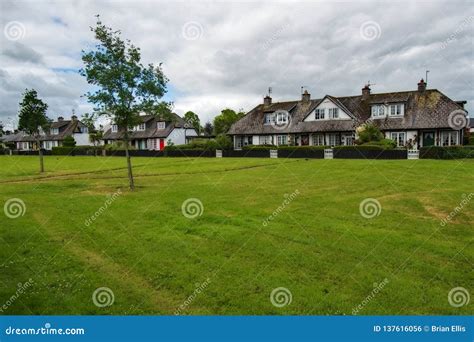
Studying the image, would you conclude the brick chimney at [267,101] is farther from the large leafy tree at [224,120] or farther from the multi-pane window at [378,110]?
the large leafy tree at [224,120]

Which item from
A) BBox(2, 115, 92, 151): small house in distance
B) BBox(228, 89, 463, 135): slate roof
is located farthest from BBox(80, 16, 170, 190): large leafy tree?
BBox(2, 115, 92, 151): small house in distance

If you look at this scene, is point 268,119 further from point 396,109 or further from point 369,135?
point 369,135

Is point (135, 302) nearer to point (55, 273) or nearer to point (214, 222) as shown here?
point (55, 273)

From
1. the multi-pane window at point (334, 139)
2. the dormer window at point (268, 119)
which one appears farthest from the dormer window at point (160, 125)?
the multi-pane window at point (334, 139)

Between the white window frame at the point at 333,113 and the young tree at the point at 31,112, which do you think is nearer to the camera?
the young tree at the point at 31,112

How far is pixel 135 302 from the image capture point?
727cm

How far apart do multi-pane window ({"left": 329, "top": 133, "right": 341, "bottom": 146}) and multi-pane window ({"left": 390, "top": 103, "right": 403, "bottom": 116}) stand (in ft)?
22.9

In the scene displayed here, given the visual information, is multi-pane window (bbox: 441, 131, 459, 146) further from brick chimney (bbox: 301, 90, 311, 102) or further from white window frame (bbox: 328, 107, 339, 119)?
brick chimney (bbox: 301, 90, 311, 102)

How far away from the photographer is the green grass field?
23.8 feet

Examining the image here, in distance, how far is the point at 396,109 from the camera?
47312 millimetres

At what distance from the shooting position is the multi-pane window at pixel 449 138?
143 ft

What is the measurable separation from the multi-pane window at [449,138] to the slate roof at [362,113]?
1.48 metres

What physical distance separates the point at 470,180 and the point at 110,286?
18.6 meters

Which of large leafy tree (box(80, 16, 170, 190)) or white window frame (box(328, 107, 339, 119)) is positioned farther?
white window frame (box(328, 107, 339, 119))
